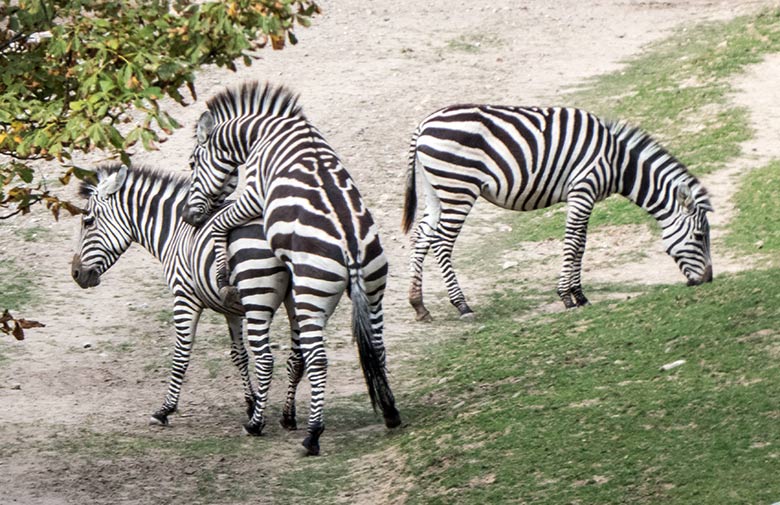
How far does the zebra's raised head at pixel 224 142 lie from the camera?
9945 millimetres

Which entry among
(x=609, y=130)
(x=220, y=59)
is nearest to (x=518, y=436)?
(x=220, y=59)

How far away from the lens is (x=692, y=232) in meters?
11.9

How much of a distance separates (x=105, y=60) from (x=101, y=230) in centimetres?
436

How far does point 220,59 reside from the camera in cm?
675

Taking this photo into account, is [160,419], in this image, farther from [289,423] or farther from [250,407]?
[289,423]

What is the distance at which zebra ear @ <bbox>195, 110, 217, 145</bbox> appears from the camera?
393 inches

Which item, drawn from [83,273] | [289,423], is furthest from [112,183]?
[289,423]

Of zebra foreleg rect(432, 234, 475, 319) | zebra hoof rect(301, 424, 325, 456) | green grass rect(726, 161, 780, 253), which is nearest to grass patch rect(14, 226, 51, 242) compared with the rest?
zebra foreleg rect(432, 234, 475, 319)

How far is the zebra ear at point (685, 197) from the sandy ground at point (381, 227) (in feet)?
3.60

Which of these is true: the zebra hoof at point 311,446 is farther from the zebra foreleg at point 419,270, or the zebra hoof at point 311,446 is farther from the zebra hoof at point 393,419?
the zebra foreleg at point 419,270

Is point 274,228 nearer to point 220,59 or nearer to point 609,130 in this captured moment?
point 220,59

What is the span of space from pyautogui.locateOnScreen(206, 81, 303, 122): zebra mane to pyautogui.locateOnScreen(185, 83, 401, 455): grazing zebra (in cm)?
21

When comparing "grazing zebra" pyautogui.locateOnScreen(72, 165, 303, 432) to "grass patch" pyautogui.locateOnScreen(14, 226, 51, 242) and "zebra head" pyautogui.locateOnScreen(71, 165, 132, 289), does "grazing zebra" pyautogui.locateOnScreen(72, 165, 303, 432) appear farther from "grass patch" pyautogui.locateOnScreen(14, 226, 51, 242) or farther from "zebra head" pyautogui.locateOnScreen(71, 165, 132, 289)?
"grass patch" pyautogui.locateOnScreen(14, 226, 51, 242)

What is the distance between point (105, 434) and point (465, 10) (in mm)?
18736
